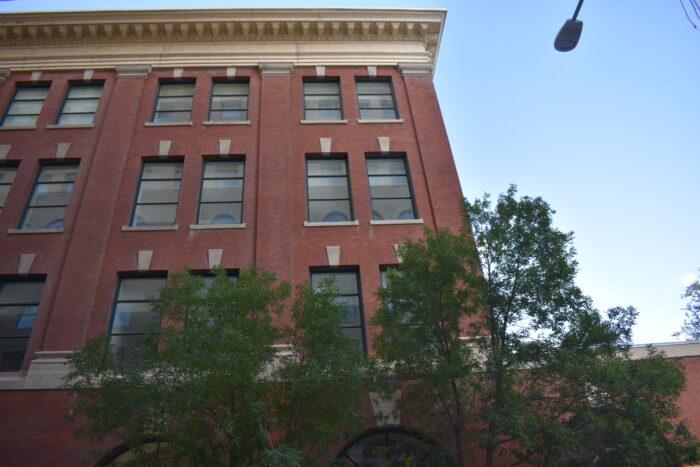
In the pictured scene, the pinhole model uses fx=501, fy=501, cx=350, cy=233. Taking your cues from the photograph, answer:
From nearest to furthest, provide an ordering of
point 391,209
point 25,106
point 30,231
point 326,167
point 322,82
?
point 30,231 < point 391,209 < point 326,167 < point 25,106 < point 322,82

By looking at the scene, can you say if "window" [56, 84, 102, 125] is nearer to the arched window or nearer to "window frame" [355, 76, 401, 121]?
"window frame" [355, 76, 401, 121]

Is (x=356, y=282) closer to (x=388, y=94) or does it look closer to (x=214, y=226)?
(x=214, y=226)

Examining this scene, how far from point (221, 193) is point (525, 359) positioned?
10.9 m

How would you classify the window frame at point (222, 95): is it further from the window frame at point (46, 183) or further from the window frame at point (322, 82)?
the window frame at point (46, 183)

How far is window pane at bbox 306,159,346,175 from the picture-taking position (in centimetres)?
1703

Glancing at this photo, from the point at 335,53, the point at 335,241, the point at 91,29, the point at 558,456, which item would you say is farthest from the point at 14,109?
the point at 558,456

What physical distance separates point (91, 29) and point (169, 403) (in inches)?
687

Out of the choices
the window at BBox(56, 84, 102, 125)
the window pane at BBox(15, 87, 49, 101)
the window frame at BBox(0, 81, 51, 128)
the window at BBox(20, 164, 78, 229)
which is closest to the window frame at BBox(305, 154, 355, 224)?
the window at BBox(20, 164, 78, 229)

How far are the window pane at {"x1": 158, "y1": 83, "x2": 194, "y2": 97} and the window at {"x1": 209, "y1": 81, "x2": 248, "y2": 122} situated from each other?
0.92 m

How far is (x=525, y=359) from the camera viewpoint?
9141mm

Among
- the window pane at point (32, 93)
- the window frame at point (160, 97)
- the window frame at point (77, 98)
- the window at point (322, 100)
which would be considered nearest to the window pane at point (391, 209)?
the window at point (322, 100)

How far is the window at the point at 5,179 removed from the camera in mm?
16320

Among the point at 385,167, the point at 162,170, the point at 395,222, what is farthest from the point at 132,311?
the point at 385,167

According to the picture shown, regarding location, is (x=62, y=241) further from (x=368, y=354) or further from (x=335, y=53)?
(x=335, y=53)
